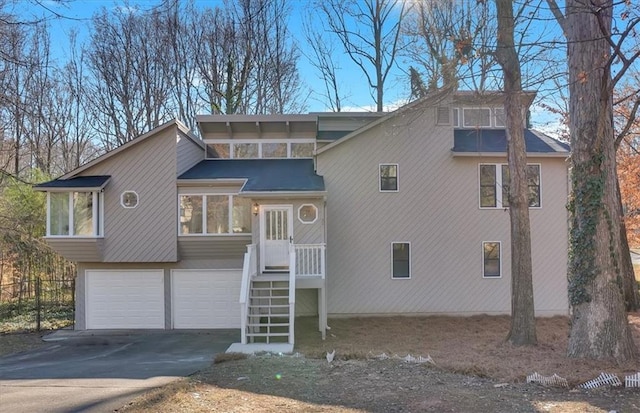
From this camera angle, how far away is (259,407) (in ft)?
17.8

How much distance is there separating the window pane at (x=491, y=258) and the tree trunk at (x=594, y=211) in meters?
6.71

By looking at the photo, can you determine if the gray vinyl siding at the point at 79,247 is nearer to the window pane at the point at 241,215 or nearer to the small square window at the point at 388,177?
the window pane at the point at 241,215

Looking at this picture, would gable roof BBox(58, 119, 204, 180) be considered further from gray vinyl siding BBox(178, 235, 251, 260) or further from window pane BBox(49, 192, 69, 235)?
gray vinyl siding BBox(178, 235, 251, 260)

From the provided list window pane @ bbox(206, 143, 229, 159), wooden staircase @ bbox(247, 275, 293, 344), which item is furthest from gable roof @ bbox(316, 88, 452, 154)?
wooden staircase @ bbox(247, 275, 293, 344)

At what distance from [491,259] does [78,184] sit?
12579 mm

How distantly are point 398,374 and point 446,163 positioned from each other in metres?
8.80

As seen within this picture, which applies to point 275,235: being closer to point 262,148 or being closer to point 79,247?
point 262,148

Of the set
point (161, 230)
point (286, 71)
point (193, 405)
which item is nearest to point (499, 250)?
point (161, 230)

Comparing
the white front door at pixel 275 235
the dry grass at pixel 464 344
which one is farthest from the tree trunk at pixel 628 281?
the white front door at pixel 275 235

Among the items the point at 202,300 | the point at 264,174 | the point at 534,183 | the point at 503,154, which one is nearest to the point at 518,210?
the point at 503,154

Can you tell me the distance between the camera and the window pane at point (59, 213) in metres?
13.1

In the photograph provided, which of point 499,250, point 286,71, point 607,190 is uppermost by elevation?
point 286,71

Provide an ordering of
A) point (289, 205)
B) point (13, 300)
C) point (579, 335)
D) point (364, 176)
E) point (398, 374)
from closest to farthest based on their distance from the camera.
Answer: point (398, 374) < point (579, 335) < point (289, 205) < point (364, 176) < point (13, 300)

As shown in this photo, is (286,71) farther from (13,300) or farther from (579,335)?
(579,335)
